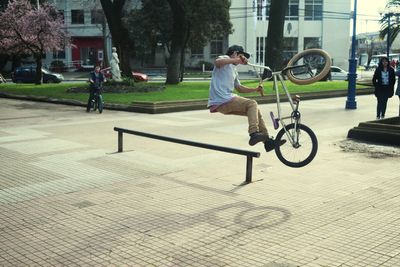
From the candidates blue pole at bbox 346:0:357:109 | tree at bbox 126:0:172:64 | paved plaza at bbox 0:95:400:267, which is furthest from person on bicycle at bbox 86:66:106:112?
tree at bbox 126:0:172:64

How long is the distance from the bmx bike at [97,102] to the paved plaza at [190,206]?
652 centimetres

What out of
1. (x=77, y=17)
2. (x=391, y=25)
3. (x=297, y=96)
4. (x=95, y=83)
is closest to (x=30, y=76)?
(x=95, y=83)

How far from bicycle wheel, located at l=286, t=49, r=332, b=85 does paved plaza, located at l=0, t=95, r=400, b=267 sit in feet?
4.99

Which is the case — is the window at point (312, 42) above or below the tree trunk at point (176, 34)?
above

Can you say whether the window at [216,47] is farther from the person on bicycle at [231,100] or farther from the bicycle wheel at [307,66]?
the person on bicycle at [231,100]

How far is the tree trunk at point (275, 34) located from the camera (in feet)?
101

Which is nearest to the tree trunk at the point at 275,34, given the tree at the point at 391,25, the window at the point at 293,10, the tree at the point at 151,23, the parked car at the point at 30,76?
the tree at the point at 391,25

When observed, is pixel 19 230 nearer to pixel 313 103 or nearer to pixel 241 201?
pixel 241 201

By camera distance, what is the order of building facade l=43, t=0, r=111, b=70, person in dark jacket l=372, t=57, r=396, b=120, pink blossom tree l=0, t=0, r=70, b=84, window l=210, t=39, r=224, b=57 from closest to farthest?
person in dark jacket l=372, t=57, r=396, b=120
pink blossom tree l=0, t=0, r=70, b=84
window l=210, t=39, r=224, b=57
building facade l=43, t=0, r=111, b=70

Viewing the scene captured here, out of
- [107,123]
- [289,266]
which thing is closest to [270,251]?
[289,266]

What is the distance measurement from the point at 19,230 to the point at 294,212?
3.10 m

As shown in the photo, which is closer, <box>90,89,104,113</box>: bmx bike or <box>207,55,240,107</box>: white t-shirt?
<box>207,55,240,107</box>: white t-shirt

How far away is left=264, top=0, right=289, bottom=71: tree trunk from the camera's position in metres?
30.9

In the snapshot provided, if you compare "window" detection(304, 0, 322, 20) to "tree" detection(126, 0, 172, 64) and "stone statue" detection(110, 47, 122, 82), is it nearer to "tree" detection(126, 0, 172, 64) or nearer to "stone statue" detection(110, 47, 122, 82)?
"tree" detection(126, 0, 172, 64)
